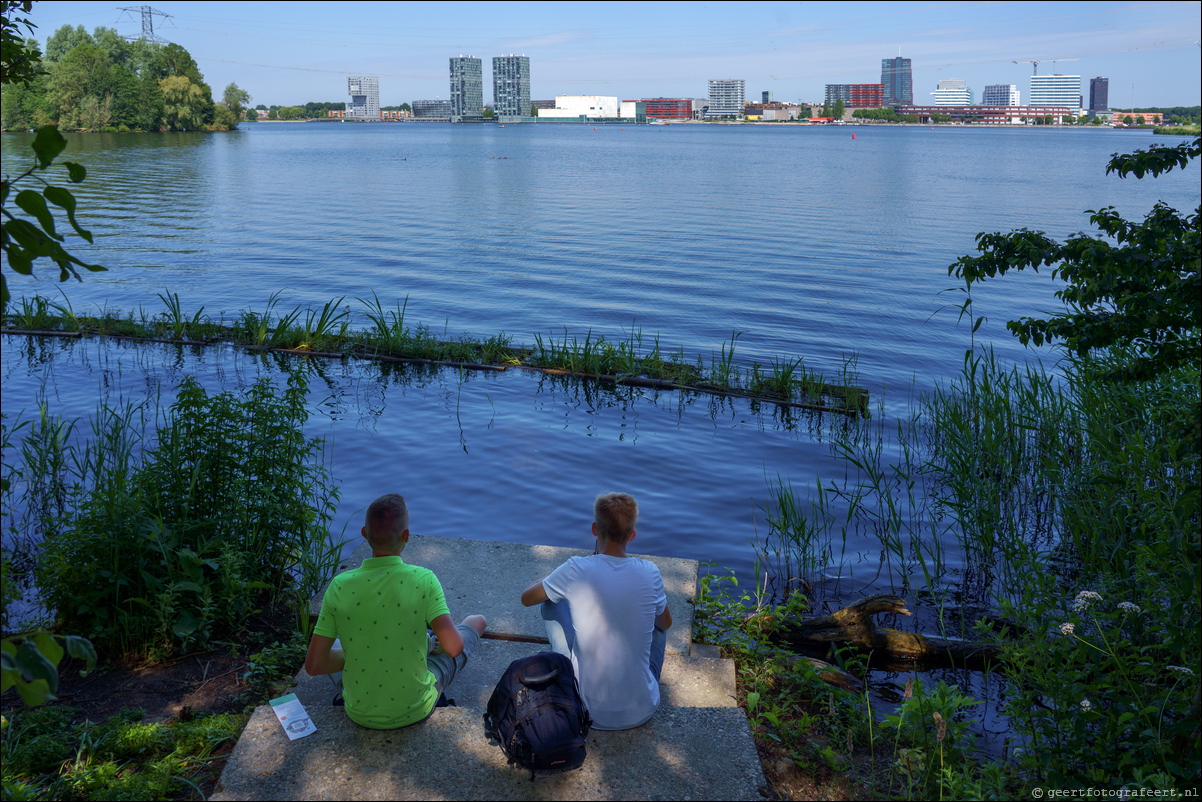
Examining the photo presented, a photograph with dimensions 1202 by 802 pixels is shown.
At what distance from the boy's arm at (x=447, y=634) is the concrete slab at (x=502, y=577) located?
4.27 ft

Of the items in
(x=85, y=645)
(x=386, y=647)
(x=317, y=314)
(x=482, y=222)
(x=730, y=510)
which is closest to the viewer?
(x=85, y=645)

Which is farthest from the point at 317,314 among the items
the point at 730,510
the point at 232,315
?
the point at 730,510

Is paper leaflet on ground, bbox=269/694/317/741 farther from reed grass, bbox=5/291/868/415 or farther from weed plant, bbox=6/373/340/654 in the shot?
reed grass, bbox=5/291/868/415

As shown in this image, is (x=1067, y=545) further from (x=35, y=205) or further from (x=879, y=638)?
(x=35, y=205)

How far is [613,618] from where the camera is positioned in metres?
4.00

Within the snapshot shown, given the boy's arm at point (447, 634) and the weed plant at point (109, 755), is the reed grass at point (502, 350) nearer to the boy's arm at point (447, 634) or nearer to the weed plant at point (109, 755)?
the boy's arm at point (447, 634)

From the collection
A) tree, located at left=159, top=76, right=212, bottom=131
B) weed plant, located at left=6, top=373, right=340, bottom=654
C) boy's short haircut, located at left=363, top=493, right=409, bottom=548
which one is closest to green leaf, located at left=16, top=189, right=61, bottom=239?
boy's short haircut, located at left=363, top=493, right=409, bottom=548

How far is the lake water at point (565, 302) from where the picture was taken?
31.5ft

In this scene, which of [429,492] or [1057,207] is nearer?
[429,492]

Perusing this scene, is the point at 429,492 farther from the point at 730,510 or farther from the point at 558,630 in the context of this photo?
the point at 558,630

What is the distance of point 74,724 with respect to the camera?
14.3ft

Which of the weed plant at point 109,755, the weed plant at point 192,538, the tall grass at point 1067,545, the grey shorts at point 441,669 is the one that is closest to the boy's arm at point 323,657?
the grey shorts at point 441,669

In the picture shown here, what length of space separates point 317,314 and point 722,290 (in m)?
9.75

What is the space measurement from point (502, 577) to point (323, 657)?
86.8 inches
